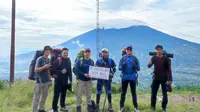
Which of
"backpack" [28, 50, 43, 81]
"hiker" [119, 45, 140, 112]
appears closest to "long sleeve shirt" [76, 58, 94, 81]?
"hiker" [119, 45, 140, 112]

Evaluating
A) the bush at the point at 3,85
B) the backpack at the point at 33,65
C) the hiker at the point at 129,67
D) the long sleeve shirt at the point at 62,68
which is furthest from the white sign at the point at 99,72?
the bush at the point at 3,85

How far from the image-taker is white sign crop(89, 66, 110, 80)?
8.31 m

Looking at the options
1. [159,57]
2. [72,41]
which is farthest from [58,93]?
[72,41]

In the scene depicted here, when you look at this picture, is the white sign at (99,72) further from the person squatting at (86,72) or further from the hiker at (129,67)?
the hiker at (129,67)

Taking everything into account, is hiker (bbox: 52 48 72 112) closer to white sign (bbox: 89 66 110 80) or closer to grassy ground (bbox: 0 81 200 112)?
white sign (bbox: 89 66 110 80)

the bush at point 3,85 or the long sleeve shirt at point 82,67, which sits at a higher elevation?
the long sleeve shirt at point 82,67

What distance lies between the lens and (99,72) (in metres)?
8.36

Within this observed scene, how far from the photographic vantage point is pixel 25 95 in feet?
38.2

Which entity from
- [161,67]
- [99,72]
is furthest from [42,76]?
[161,67]

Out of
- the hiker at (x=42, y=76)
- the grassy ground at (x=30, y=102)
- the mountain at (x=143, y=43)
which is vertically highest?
the mountain at (x=143, y=43)

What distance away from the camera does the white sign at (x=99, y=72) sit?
8.31 metres

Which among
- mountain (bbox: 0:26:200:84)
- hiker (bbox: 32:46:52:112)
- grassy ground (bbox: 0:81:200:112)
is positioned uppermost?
mountain (bbox: 0:26:200:84)

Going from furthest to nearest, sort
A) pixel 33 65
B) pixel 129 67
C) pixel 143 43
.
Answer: pixel 143 43 < pixel 129 67 < pixel 33 65

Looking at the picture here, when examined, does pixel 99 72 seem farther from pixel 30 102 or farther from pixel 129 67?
pixel 30 102
